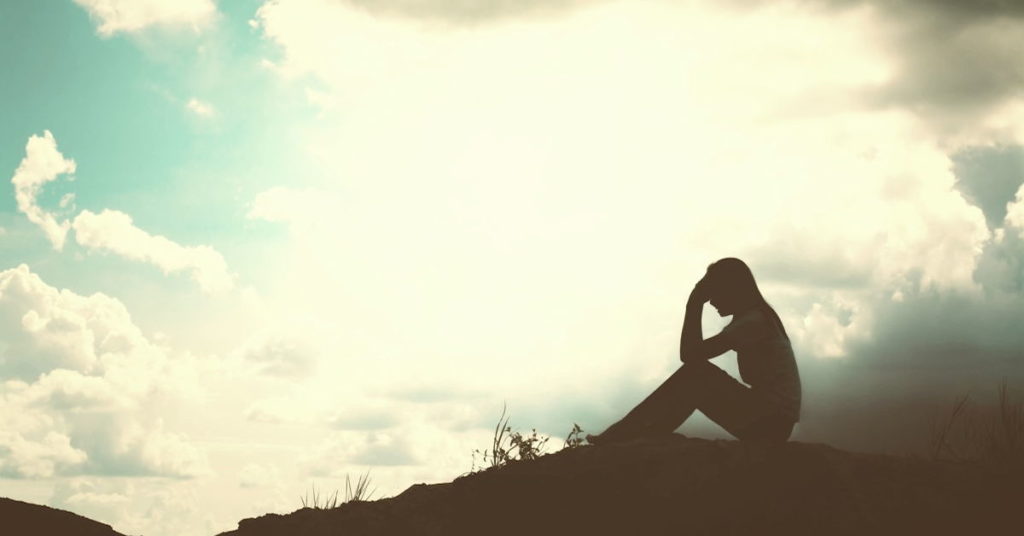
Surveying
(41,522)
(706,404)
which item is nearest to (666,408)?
(706,404)

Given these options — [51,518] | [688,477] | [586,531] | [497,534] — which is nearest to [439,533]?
[497,534]

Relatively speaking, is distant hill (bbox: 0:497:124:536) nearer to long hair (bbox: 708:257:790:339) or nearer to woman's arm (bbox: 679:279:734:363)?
woman's arm (bbox: 679:279:734:363)

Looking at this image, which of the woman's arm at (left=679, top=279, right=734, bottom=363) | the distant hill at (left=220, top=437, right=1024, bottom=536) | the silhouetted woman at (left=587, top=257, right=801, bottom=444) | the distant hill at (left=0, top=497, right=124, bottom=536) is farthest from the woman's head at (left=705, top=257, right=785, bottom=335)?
the distant hill at (left=0, top=497, right=124, bottom=536)

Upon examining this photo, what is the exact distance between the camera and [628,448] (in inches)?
401

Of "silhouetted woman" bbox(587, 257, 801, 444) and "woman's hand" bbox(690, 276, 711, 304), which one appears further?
"woman's hand" bbox(690, 276, 711, 304)

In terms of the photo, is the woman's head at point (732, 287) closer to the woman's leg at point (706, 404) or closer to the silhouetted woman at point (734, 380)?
the silhouetted woman at point (734, 380)

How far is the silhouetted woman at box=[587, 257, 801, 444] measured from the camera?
9.62m

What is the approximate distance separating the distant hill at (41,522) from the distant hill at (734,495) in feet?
11.7

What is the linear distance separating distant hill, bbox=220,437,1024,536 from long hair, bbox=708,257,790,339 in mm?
1397

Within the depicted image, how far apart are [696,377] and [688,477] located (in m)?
1.01

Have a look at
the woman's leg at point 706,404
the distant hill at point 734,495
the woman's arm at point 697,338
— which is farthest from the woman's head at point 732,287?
the distant hill at point 734,495

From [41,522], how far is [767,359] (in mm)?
8496

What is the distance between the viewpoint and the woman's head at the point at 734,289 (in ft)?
32.3

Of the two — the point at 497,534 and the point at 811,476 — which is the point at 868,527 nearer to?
the point at 811,476
